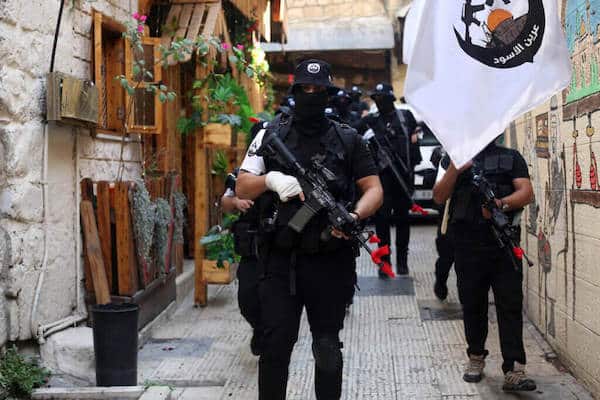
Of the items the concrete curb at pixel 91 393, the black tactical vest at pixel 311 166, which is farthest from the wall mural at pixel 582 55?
the concrete curb at pixel 91 393

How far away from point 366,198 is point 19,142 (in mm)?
2369

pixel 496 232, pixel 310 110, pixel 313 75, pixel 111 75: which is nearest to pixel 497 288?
pixel 496 232

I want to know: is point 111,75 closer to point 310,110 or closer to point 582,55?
point 310,110

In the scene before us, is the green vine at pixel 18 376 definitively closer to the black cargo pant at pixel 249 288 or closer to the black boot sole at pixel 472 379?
the black cargo pant at pixel 249 288

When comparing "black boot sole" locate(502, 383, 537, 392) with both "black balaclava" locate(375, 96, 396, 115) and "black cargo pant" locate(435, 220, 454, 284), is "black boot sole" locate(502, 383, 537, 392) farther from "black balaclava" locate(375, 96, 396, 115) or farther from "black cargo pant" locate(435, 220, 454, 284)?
"black balaclava" locate(375, 96, 396, 115)

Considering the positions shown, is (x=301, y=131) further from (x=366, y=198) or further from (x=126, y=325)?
(x=126, y=325)

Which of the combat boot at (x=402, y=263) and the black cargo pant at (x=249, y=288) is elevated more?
the black cargo pant at (x=249, y=288)

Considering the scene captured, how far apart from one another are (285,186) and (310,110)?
1.44 ft

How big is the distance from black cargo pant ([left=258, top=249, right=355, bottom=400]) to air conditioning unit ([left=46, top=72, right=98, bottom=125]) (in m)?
2.19

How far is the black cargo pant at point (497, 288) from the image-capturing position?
16.5 feet

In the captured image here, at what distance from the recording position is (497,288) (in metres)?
5.09

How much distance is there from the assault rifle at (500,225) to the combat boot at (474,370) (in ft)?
2.36

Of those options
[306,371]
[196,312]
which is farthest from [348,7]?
[306,371]

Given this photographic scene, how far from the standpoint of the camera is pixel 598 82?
15.2 feet
